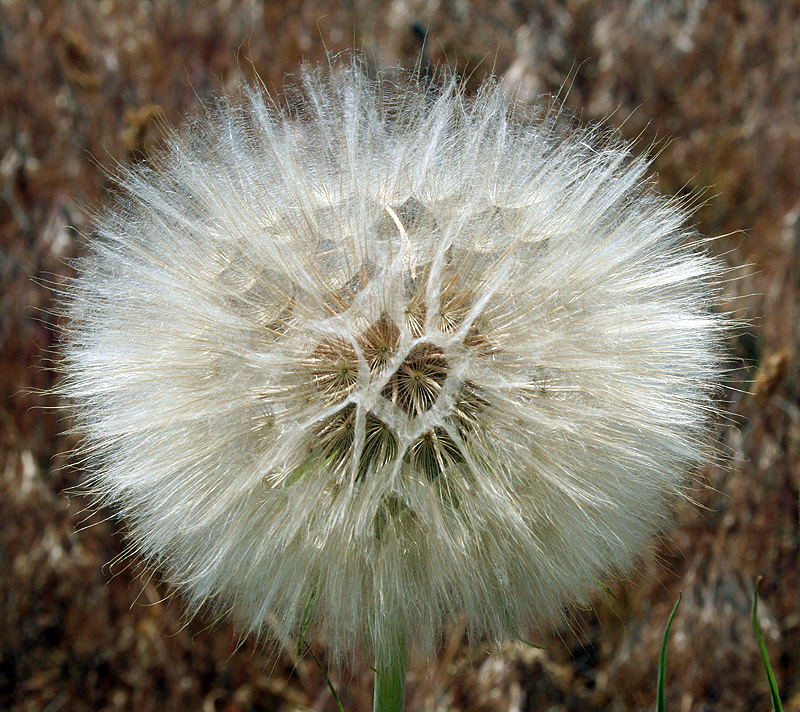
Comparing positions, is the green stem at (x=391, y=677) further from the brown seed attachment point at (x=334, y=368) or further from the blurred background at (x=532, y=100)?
the blurred background at (x=532, y=100)

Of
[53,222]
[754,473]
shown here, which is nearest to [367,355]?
[754,473]

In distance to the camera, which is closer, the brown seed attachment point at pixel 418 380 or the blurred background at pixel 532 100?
the brown seed attachment point at pixel 418 380

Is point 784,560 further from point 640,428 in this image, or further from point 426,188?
point 426,188

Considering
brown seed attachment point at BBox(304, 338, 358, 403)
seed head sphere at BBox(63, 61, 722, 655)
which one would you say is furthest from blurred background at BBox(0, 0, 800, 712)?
brown seed attachment point at BBox(304, 338, 358, 403)

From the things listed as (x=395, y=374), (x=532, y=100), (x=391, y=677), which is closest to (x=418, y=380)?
(x=395, y=374)

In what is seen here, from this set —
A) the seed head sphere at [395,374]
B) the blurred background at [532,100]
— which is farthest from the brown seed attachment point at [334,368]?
the blurred background at [532,100]

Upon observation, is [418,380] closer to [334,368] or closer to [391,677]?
[334,368]

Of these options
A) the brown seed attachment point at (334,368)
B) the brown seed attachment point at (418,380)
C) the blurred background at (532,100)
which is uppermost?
the brown seed attachment point at (334,368)
